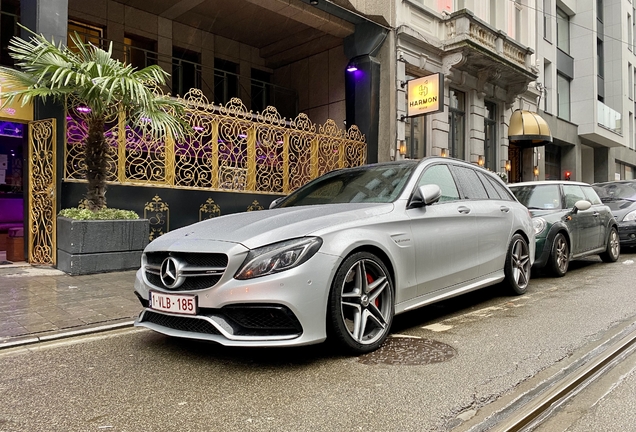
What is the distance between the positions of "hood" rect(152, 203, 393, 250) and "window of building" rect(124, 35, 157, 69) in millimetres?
11960

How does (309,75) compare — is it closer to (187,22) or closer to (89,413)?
(187,22)

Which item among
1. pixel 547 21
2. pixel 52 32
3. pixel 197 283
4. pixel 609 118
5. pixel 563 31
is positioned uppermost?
pixel 563 31

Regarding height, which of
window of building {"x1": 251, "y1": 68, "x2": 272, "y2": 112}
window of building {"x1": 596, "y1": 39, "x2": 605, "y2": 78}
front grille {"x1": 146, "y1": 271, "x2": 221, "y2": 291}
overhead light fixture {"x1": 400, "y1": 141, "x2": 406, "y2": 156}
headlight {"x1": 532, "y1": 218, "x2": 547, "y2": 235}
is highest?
window of building {"x1": 596, "y1": 39, "x2": 605, "y2": 78}

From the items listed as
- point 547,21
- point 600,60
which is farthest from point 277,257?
point 600,60

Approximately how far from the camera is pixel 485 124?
19.5 meters

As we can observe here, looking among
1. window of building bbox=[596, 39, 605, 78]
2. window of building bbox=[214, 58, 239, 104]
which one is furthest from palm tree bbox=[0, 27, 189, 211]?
window of building bbox=[596, 39, 605, 78]

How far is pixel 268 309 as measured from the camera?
322cm

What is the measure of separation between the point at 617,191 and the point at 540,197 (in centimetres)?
563

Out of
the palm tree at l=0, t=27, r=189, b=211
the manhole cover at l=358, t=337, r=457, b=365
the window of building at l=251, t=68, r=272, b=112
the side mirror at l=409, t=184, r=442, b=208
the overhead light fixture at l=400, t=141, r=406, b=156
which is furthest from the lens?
the window of building at l=251, t=68, r=272, b=112

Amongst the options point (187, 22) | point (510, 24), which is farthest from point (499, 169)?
point (187, 22)

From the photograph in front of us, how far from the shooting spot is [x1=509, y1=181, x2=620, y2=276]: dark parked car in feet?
24.3

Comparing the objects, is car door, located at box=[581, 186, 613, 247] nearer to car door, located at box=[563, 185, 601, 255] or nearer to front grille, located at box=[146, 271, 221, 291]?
car door, located at box=[563, 185, 601, 255]

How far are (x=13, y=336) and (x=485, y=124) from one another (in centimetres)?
1861

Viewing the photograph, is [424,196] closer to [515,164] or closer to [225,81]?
[225,81]
